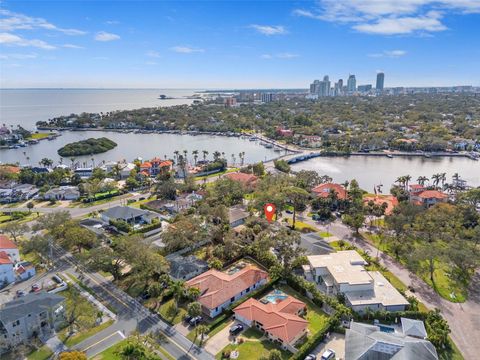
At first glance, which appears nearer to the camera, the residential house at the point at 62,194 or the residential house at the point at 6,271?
the residential house at the point at 6,271

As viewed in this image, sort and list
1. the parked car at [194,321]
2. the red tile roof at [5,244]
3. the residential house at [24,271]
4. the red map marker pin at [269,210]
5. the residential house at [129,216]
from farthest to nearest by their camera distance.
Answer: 1. the residential house at [129,216]
2. the red map marker pin at [269,210]
3. the red tile roof at [5,244]
4. the residential house at [24,271]
5. the parked car at [194,321]

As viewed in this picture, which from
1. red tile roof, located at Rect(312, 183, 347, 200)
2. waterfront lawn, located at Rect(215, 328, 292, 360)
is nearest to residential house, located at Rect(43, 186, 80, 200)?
red tile roof, located at Rect(312, 183, 347, 200)

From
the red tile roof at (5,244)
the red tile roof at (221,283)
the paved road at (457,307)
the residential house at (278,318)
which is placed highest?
the red tile roof at (5,244)

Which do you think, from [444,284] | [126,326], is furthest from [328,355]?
[444,284]

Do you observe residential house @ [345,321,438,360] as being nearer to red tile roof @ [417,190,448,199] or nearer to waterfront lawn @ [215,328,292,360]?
waterfront lawn @ [215,328,292,360]

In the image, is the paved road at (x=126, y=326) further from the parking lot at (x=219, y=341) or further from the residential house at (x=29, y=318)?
the residential house at (x=29, y=318)

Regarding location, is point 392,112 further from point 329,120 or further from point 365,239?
point 365,239

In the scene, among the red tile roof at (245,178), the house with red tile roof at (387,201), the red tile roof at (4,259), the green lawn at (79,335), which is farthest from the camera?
the red tile roof at (245,178)

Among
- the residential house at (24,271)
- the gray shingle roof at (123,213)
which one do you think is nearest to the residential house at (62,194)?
the gray shingle roof at (123,213)
